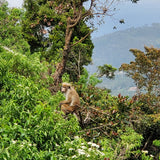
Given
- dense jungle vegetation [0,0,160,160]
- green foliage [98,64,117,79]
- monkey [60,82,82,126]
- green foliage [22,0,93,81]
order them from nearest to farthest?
dense jungle vegetation [0,0,160,160] < monkey [60,82,82,126] < green foliage [22,0,93,81] < green foliage [98,64,117,79]

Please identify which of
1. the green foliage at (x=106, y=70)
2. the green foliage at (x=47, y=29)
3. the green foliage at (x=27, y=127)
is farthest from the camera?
the green foliage at (x=106, y=70)

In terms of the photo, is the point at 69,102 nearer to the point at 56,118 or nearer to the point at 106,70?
the point at 56,118

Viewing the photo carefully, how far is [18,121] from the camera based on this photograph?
3303 mm

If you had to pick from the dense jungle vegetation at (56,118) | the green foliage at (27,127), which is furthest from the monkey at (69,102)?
the green foliage at (27,127)

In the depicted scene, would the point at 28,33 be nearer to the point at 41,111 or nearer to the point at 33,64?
the point at 33,64

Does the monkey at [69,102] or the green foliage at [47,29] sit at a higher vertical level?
the green foliage at [47,29]

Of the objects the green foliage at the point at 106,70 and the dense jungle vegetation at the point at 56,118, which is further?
the green foliage at the point at 106,70

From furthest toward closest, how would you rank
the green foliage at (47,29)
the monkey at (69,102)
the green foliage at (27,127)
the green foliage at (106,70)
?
the green foliage at (106,70)
the green foliage at (47,29)
the monkey at (69,102)
the green foliage at (27,127)

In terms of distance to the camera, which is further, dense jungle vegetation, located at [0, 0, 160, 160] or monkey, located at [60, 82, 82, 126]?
monkey, located at [60, 82, 82, 126]

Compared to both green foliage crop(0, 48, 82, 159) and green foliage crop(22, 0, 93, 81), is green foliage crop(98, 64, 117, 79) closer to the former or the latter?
green foliage crop(22, 0, 93, 81)

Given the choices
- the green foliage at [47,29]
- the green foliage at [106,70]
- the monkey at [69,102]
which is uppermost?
the green foliage at [47,29]

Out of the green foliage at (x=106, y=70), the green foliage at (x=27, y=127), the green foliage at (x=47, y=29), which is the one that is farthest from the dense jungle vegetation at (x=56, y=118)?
the green foliage at (x=106, y=70)

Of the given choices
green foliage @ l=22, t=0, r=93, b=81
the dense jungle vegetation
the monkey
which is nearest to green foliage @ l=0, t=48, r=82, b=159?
the dense jungle vegetation

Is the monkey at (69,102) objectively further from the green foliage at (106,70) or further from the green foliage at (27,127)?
the green foliage at (106,70)
